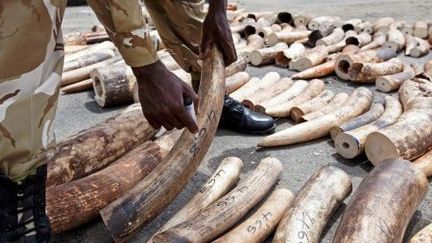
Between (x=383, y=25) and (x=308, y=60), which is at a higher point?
(x=308, y=60)

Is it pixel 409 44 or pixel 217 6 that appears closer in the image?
pixel 217 6

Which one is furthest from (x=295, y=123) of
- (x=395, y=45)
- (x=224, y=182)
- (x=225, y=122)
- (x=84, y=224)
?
(x=395, y=45)

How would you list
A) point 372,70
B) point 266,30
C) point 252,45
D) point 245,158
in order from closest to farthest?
1. point 245,158
2. point 372,70
3. point 252,45
4. point 266,30

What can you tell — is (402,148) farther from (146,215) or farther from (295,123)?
(146,215)

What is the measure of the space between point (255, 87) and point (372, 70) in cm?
107

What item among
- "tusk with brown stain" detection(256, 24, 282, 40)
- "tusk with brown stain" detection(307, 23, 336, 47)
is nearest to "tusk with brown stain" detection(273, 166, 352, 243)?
"tusk with brown stain" detection(307, 23, 336, 47)

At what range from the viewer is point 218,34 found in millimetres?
2711

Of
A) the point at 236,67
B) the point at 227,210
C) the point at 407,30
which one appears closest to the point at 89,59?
the point at 236,67

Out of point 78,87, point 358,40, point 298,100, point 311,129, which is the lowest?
point 78,87

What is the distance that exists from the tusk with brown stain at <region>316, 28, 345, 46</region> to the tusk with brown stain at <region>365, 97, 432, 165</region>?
272 cm

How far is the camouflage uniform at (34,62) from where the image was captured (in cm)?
162

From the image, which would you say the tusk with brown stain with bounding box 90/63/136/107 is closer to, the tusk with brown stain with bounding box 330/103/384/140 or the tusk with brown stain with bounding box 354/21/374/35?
the tusk with brown stain with bounding box 330/103/384/140

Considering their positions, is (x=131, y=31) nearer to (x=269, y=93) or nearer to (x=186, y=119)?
(x=186, y=119)

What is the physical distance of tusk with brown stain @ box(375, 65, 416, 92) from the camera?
435cm
